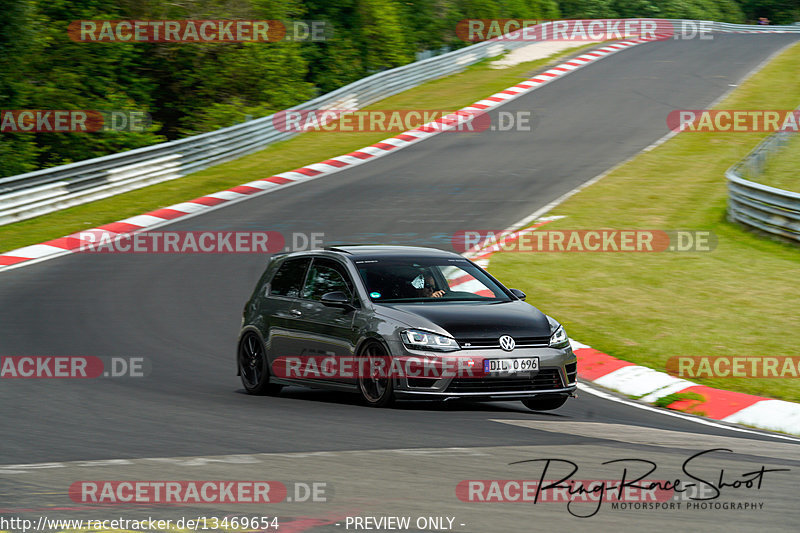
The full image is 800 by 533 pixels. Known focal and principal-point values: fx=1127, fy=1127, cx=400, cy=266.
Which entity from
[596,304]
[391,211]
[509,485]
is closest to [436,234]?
[391,211]

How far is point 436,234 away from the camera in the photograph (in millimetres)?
20641

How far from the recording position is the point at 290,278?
1118cm

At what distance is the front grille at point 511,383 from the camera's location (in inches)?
369

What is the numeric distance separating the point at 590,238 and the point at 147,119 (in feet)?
59.9

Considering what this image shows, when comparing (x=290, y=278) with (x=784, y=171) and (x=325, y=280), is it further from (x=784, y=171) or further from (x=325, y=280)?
(x=784, y=171)

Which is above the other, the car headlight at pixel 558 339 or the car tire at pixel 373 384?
the car headlight at pixel 558 339

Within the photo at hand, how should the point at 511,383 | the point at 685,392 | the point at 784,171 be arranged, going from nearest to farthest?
the point at 511,383, the point at 685,392, the point at 784,171

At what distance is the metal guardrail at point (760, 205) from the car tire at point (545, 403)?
989 cm

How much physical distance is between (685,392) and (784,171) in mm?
16004

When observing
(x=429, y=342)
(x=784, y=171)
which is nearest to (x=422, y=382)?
(x=429, y=342)

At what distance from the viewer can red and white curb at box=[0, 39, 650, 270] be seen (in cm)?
2000

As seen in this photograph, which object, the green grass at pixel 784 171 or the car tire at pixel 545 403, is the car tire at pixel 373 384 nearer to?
the car tire at pixel 545 403

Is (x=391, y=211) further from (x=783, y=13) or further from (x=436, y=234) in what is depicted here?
(x=783, y=13)

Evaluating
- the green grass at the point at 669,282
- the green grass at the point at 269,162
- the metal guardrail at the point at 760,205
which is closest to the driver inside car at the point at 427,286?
the green grass at the point at 669,282
